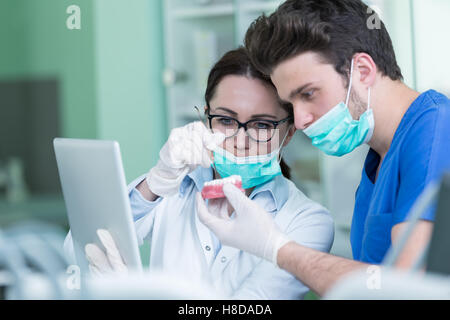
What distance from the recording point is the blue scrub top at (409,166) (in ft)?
3.31

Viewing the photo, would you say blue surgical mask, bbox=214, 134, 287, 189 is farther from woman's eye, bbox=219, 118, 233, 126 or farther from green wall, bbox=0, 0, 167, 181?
green wall, bbox=0, 0, 167, 181

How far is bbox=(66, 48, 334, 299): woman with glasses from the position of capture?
1277mm

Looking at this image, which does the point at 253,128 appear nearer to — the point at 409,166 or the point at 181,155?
the point at 181,155

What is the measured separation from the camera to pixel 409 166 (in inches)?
41.5

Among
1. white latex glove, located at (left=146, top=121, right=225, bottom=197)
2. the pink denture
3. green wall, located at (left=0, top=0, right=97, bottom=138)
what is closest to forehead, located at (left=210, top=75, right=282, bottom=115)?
white latex glove, located at (left=146, top=121, right=225, bottom=197)

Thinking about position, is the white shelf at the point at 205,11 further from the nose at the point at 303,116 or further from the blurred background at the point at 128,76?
the nose at the point at 303,116

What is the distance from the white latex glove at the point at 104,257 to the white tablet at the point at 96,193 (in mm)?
14

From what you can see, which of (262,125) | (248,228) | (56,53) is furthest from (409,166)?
(56,53)

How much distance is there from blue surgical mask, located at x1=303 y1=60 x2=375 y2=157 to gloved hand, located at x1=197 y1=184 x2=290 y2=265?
25 centimetres

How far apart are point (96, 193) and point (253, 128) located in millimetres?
484

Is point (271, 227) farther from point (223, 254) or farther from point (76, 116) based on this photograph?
point (76, 116)

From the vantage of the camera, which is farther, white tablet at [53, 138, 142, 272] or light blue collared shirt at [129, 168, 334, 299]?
light blue collared shirt at [129, 168, 334, 299]

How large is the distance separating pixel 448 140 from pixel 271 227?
370mm
